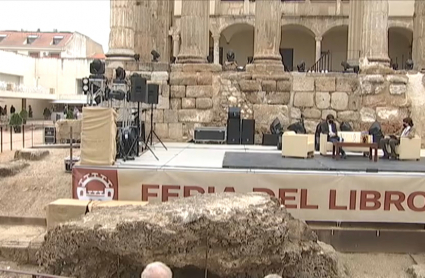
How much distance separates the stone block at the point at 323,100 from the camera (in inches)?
577

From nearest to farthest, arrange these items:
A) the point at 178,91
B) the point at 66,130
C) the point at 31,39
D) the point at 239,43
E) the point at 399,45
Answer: the point at 178,91 < the point at 66,130 < the point at 399,45 < the point at 239,43 < the point at 31,39

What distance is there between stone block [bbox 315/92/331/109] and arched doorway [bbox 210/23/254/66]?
59.0ft

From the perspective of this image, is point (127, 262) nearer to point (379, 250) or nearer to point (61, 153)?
point (379, 250)

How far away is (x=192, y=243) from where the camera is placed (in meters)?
6.50

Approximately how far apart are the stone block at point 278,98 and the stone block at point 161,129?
3.10 m

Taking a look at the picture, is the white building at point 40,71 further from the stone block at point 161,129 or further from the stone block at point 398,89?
the stone block at point 398,89

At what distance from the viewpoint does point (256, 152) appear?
38.7 ft

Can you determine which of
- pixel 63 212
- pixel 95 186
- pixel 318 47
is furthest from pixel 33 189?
pixel 318 47

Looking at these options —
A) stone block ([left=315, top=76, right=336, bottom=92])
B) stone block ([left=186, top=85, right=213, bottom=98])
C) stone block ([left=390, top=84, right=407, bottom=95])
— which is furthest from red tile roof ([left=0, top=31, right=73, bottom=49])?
stone block ([left=390, top=84, right=407, bottom=95])

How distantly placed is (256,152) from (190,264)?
5.41 meters

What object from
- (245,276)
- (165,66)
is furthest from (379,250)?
(165,66)

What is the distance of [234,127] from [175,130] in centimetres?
193

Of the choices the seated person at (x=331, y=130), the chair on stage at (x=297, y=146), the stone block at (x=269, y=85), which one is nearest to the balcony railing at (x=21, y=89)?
the stone block at (x=269, y=85)

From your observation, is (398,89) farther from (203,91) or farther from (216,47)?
(216,47)
